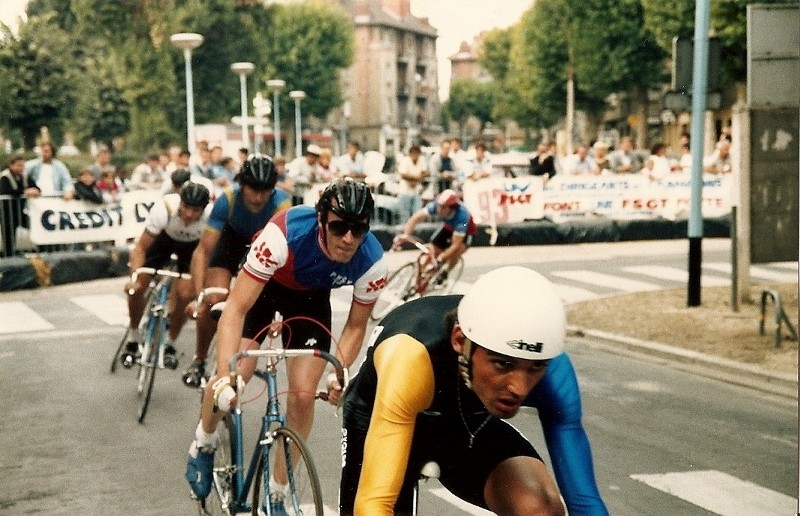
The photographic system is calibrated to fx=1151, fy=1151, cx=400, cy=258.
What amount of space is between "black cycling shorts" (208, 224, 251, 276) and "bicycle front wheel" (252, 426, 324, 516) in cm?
341

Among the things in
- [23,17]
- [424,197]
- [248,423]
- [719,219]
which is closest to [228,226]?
[248,423]

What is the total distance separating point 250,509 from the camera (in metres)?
4.86

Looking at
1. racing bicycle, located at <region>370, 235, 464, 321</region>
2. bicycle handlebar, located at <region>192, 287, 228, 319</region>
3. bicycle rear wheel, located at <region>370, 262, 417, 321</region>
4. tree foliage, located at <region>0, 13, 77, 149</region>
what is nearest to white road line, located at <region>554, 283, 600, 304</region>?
racing bicycle, located at <region>370, 235, 464, 321</region>

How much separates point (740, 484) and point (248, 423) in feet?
9.52

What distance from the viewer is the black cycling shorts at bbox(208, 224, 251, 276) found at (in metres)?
7.86

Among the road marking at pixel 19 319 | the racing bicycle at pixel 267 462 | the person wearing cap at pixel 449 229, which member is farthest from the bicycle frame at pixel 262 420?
the road marking at pixel 19 319

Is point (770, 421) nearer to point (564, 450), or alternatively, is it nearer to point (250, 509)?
point (250, 509)

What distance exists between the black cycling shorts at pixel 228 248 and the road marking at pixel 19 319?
234 inches

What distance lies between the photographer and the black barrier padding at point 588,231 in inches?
891

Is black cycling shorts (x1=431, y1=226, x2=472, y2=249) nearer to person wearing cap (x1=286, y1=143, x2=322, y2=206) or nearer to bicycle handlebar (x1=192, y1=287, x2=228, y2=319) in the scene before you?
bicycle handlebar (x1=192, y1=287, x2=228, y2=319)

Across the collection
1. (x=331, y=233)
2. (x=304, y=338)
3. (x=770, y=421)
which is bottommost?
(x=770, y=421)

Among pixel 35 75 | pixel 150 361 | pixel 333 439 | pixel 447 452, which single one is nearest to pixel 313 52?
pixel 35 75

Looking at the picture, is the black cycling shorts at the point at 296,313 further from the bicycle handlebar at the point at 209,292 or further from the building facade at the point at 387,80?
the building facade at the point at 387,80

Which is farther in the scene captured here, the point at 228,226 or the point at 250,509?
the point at 228,226
